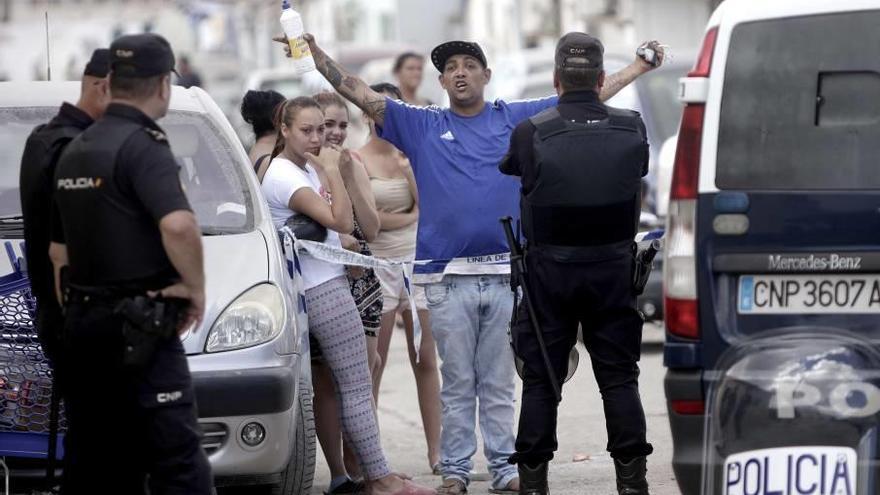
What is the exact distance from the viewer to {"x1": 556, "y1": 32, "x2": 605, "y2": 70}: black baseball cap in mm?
6660

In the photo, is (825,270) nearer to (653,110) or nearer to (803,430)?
(803,430)

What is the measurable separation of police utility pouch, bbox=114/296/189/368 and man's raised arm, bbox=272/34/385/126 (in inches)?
99.3

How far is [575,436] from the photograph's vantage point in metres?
9.20

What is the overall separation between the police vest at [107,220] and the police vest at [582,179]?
176 cm

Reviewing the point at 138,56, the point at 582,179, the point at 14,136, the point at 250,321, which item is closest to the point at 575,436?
the point at 582,179

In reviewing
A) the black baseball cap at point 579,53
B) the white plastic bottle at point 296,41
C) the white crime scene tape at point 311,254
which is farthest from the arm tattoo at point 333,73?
the black baseball cap at point 579,53

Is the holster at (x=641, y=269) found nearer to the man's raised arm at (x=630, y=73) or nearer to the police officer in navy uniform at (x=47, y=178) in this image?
the man's raised arm at (x=630, y=73)

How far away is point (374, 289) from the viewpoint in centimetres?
786

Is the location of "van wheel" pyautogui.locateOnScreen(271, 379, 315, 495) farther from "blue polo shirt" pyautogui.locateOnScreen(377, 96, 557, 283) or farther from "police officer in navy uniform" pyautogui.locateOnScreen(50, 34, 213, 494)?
"police officer in navy uniform" pyautogui.locateOnScreen(50, 34, 213, 494)

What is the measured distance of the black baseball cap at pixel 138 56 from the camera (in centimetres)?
522

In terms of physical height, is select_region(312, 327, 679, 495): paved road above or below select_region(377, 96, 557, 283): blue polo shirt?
below

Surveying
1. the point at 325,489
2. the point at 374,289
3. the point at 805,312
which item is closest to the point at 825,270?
the point at 805,312

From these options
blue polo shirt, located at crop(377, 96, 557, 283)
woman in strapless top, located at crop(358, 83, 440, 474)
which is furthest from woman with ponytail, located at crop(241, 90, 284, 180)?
blue polo shirt, located at crop(377, 96, 557, 283)

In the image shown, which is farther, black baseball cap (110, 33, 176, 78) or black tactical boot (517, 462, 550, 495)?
black tactical boot (517, 462, 550, 495)
